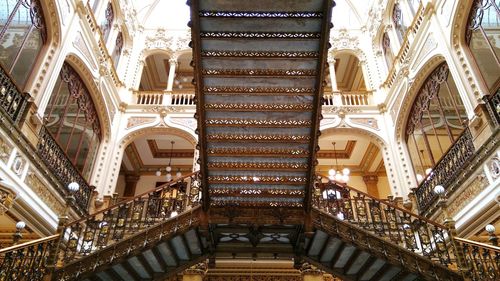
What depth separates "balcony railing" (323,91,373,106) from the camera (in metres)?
12.4

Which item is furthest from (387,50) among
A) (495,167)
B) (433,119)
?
(495,167)

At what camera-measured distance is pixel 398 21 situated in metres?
11.6

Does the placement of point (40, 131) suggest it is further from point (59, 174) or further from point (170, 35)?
point (170, 35)

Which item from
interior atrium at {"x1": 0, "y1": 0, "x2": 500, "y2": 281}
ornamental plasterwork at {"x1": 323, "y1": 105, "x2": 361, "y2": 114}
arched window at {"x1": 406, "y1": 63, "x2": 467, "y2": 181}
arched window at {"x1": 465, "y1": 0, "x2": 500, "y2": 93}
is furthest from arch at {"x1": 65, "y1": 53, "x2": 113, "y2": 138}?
arched window at {"x1": 465, "y1": 0, "x2": 500, "y2": 93}

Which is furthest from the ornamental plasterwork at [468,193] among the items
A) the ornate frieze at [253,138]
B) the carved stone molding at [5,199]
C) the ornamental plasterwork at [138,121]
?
the ornamental plasterwork at [138,121]

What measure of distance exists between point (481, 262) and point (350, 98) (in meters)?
8.05

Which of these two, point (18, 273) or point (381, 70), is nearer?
point (18, 273)

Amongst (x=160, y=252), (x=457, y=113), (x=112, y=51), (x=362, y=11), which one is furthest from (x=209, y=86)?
(x=362, y=11)

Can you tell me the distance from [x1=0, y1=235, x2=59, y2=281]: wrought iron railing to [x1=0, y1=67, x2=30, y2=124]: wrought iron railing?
87.8 inches

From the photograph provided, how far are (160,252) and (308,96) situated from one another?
11.7ft

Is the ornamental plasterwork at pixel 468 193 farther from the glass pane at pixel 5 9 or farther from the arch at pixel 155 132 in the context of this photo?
the glass pane at pixel 5 9

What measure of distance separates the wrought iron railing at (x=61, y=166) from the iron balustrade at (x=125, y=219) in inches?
65.2

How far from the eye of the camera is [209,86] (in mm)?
4430

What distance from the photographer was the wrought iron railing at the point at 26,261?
469cm
